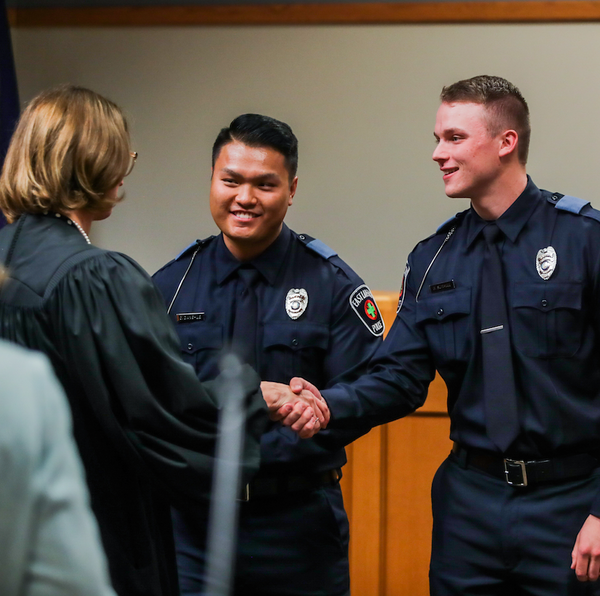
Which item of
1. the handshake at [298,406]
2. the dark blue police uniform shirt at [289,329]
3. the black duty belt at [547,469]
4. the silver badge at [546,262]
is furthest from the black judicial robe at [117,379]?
the silver badge at [546,262]

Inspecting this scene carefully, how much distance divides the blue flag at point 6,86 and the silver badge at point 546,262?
2.51 metres

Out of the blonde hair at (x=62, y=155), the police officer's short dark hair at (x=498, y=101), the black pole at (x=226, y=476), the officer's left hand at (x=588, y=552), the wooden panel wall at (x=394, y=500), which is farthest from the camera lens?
the wooden panel wall at (x=394, y=500)

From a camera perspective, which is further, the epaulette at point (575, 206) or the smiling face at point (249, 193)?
the smiling face at point (249, 193)

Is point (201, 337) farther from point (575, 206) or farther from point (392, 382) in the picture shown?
point (575, 206)

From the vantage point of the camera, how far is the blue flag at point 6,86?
11.5 feet

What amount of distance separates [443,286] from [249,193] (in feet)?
1.87

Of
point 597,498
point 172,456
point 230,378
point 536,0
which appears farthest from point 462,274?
point 536,0

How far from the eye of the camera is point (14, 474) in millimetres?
670

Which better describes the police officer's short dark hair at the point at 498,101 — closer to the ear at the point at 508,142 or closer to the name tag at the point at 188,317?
the ear at the point at 508,142

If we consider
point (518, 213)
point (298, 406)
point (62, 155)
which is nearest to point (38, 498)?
point (62, 155)

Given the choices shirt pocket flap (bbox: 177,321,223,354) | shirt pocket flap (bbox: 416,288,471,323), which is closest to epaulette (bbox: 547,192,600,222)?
shirt pocket flap (bbox: 416,288,471,323)

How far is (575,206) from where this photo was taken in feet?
6.46

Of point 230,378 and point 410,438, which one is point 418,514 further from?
point 230,378

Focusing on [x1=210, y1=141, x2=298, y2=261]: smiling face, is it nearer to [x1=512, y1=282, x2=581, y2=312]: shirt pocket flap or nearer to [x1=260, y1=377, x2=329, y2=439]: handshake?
[x1=260, y1=377, x2=329, y2=439]: handshake
